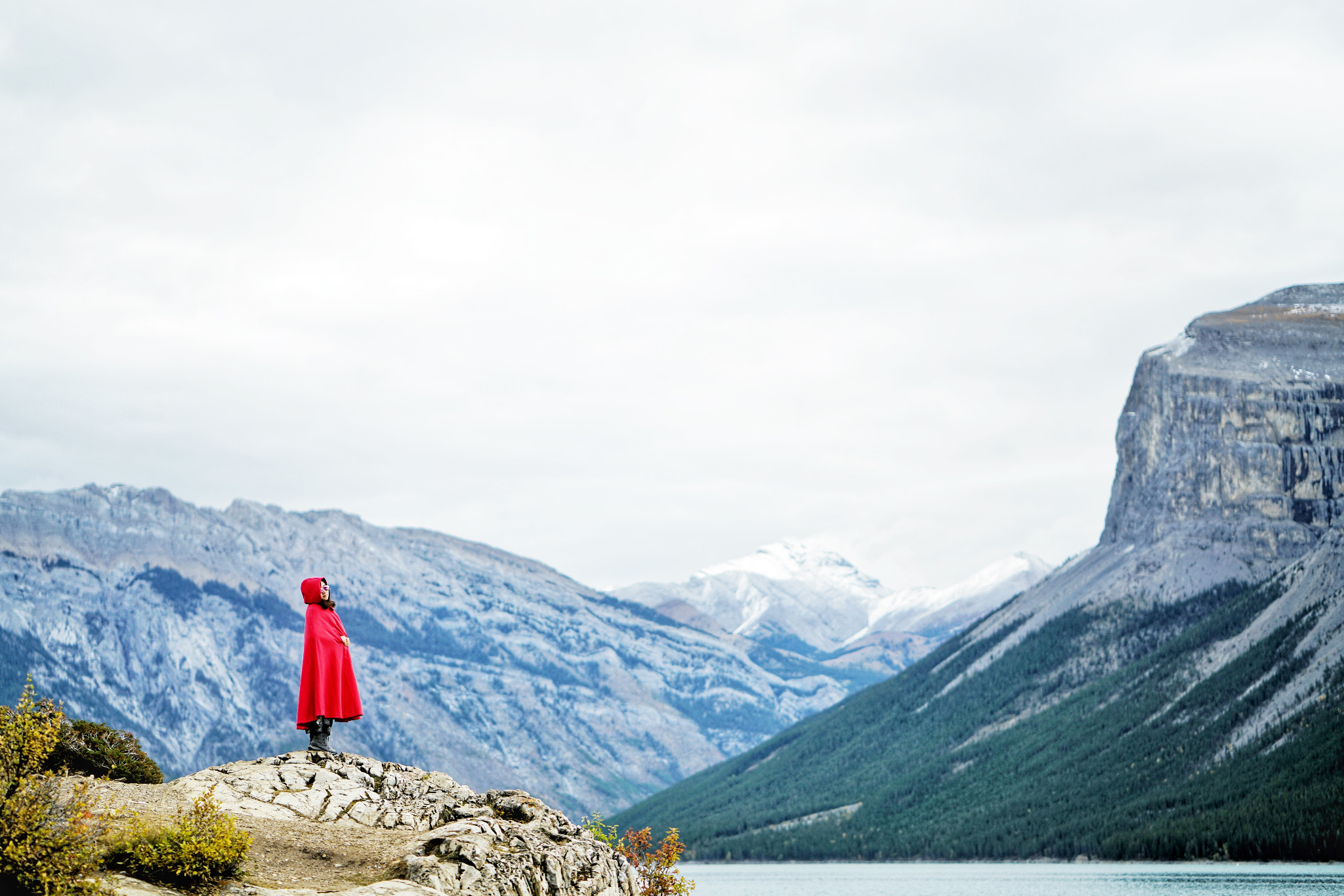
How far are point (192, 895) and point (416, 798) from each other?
9334mm

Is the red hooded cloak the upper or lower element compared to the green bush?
upper

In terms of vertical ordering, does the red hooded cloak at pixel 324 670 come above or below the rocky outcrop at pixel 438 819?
above

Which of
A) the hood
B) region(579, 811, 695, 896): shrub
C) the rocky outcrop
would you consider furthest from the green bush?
region(579, 811, 695, 896): shrub

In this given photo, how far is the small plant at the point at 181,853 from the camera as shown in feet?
84.6

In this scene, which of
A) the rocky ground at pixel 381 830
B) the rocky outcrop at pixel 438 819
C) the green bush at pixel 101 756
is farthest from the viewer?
the green bush at pixel 101 756

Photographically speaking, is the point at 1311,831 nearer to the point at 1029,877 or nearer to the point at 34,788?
the point at 1029,877

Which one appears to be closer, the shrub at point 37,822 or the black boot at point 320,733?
the shrub at point 37,822

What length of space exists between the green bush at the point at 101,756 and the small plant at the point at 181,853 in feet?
19.3

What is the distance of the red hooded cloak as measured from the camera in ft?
115

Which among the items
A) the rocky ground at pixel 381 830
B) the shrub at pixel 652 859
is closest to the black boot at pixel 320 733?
the rocky ground at pixel 381 830

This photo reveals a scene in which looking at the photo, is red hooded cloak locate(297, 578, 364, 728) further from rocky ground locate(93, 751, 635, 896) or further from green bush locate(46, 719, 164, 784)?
green bush locate(46, 719, 164, 784)

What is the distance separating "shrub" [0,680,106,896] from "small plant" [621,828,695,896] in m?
22.1

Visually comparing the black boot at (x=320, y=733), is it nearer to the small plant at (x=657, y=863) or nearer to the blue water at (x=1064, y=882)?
→ the small plant at (x=657, y=863)

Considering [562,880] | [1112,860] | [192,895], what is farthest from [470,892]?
[1112,860]
